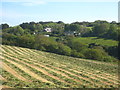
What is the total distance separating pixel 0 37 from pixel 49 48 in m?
11.9

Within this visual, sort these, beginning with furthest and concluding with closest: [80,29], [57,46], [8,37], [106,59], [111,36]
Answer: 1. [80,29]
2. [111,36]
3. [8,37]
4. [57,46]
5. [106,59]

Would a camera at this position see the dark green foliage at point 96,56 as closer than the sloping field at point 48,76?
No

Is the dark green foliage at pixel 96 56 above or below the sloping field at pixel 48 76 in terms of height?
below

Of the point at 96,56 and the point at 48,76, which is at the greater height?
the point at 48,76

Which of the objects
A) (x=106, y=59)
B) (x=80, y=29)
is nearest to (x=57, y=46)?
(x=106, y=59)

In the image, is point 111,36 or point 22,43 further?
point 111,36

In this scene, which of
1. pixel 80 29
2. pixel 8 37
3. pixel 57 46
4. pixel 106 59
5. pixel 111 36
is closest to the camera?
pixel 106 59

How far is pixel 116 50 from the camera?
4162cm

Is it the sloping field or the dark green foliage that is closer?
the sloping field

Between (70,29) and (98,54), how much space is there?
56.0 m

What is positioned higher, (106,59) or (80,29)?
(80,29)

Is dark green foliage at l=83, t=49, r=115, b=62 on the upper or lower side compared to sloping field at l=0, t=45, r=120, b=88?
lower

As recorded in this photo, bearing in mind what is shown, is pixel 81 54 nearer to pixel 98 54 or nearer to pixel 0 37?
pixel 98 54

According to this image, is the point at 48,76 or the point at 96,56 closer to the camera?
the point at 48,76
